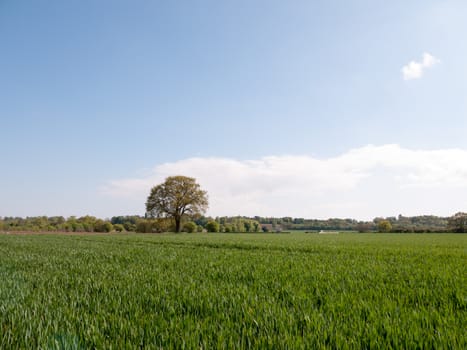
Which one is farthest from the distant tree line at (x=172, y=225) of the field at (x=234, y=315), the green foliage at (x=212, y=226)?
the field at (x=234, y=315)

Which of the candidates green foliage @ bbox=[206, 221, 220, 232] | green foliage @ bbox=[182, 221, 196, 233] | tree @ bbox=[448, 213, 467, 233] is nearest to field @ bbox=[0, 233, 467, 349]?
green foliage @ bbox=[182, 221, 196, 233]

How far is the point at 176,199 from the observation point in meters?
61.1

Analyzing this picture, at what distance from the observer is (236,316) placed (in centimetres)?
363

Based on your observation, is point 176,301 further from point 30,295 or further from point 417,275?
point 417,275

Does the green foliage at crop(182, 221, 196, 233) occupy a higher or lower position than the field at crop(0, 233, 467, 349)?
lower

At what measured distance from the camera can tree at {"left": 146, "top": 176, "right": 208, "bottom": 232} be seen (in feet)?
199

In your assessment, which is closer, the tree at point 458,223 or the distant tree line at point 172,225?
the distant tree line at point 172,225

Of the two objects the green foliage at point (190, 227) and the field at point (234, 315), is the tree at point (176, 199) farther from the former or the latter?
the field at point (234, 315)

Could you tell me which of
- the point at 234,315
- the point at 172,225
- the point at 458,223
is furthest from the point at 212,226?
the point at 234,315

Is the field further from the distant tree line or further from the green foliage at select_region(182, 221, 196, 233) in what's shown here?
the green foliage at select_region(182, 221, 196, 233)

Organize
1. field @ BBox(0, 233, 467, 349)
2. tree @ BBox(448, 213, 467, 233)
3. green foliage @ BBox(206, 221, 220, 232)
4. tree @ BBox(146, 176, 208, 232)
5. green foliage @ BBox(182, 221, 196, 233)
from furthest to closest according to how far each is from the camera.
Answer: green foliage @ BBox(206, 221, 220, 232), green foliage @ BBox(182, 221, 196, 233), tree @ BBox(448, 213, 467, 233), tree @ BBox(146, 176, 208, 232), field @ BBox(0, 233, 467, 349)

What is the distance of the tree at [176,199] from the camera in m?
60.7

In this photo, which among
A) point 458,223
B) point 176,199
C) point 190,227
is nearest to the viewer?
point 176,199

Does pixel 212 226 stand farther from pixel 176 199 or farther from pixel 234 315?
pixel 234 315
